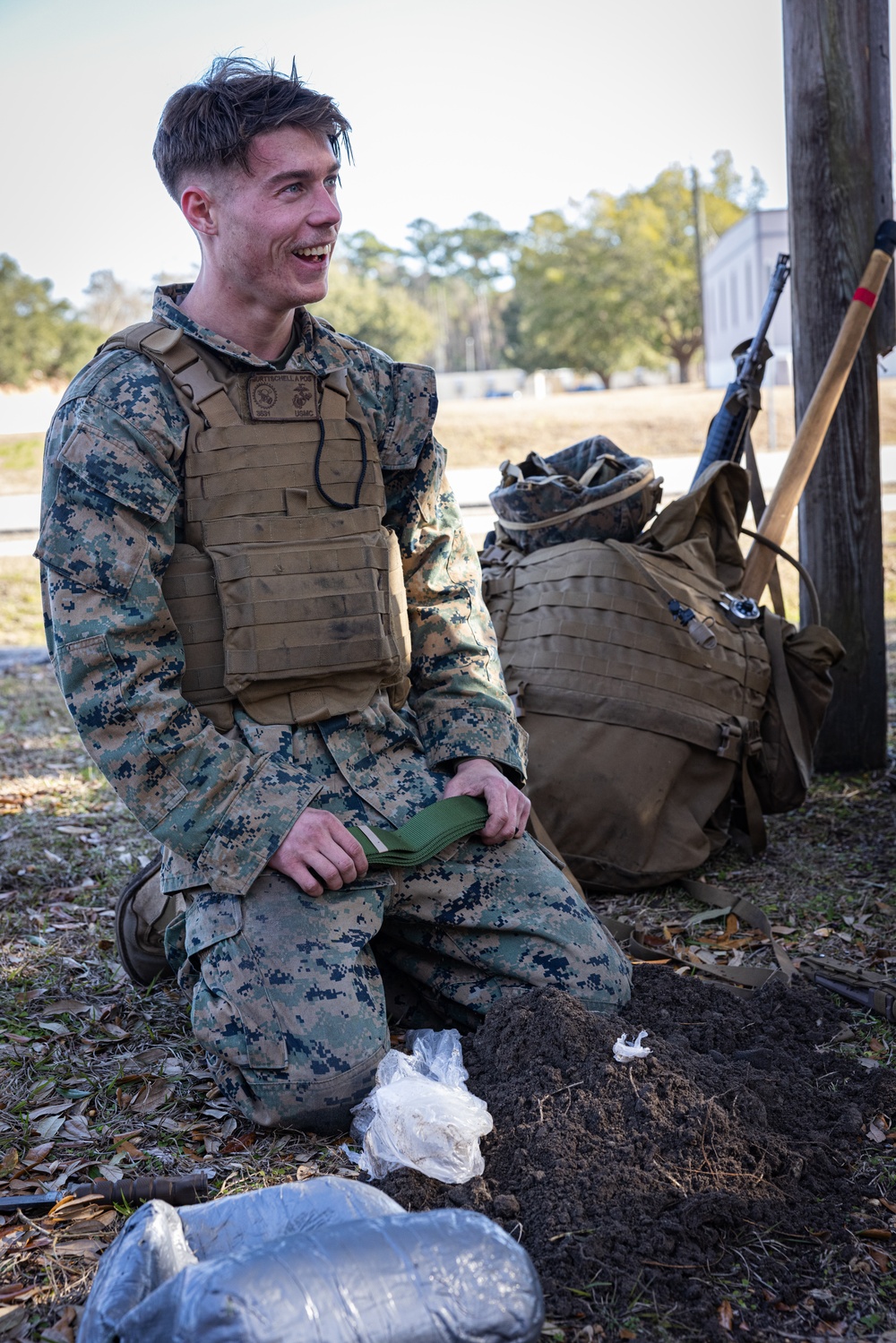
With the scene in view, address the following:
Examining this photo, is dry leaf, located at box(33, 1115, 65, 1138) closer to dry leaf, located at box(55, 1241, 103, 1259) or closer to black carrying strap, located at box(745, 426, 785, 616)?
dry leaf, located at box(55, 1241, 103, 1259)

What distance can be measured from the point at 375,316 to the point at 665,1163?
57.6 meters

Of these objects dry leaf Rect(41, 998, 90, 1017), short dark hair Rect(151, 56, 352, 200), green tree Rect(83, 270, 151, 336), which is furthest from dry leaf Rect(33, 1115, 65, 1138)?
green tree Rect(83, 270, 151, 336)

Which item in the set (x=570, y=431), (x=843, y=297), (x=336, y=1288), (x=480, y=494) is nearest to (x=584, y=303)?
(x=570, y=431)

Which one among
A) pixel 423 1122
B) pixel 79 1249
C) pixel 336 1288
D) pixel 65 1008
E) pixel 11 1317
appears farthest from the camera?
pixel 65 1008

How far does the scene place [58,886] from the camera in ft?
14.1

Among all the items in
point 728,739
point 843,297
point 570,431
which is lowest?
point 728,739

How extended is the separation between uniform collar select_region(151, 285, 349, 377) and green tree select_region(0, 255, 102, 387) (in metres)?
43.3

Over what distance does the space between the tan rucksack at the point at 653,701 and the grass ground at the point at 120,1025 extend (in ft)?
0.67

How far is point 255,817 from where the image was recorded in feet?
9.02

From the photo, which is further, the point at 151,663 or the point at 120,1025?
the point at 120,1025

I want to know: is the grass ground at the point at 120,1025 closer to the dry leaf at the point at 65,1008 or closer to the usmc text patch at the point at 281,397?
the dry leaf at the point at 65,1008

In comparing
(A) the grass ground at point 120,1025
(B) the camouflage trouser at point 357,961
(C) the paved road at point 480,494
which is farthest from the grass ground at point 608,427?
(B) the camouflage trouser at point 357,961

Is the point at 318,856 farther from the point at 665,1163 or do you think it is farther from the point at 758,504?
the point at 758,504

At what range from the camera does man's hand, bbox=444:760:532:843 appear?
3.05 metres
